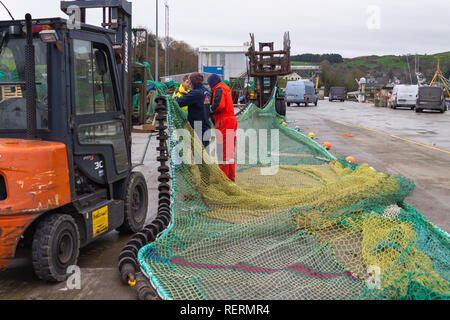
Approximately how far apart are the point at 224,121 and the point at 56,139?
3.97 meters

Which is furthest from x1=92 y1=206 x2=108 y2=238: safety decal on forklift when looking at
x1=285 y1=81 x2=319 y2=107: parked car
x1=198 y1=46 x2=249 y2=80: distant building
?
x1=198 y1=46 x2=249 y2=80: distant building

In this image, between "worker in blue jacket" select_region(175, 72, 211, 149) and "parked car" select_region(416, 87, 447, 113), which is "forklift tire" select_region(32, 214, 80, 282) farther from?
"parked car" select_region(416, 87, 447, 113)

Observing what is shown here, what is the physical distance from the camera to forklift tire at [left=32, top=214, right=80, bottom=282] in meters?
4.09

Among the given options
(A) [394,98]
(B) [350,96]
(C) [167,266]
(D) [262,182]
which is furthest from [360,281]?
(B) [350,96]

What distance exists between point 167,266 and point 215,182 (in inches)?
90.1

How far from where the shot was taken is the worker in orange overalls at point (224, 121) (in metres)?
7.81

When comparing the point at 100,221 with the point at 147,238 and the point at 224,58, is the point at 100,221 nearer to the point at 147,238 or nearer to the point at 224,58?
the point at 147,238

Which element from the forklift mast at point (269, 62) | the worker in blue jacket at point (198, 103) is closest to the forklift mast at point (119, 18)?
the worker in blue jacket at point (198, 103)

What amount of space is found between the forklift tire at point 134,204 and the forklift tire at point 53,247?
1.23 meters

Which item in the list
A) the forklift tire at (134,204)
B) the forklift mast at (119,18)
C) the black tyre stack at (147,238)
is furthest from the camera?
the forklift mast at (119,18)

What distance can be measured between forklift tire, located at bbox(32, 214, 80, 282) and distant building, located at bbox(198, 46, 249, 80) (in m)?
50.2

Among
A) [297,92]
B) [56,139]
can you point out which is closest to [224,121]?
[56,139]

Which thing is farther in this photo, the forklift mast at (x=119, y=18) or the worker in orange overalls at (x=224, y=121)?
the worker in orange overalls at (x=224, y=121)

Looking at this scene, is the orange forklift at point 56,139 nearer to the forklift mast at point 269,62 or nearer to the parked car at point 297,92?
the forklift mast at point 269,62
